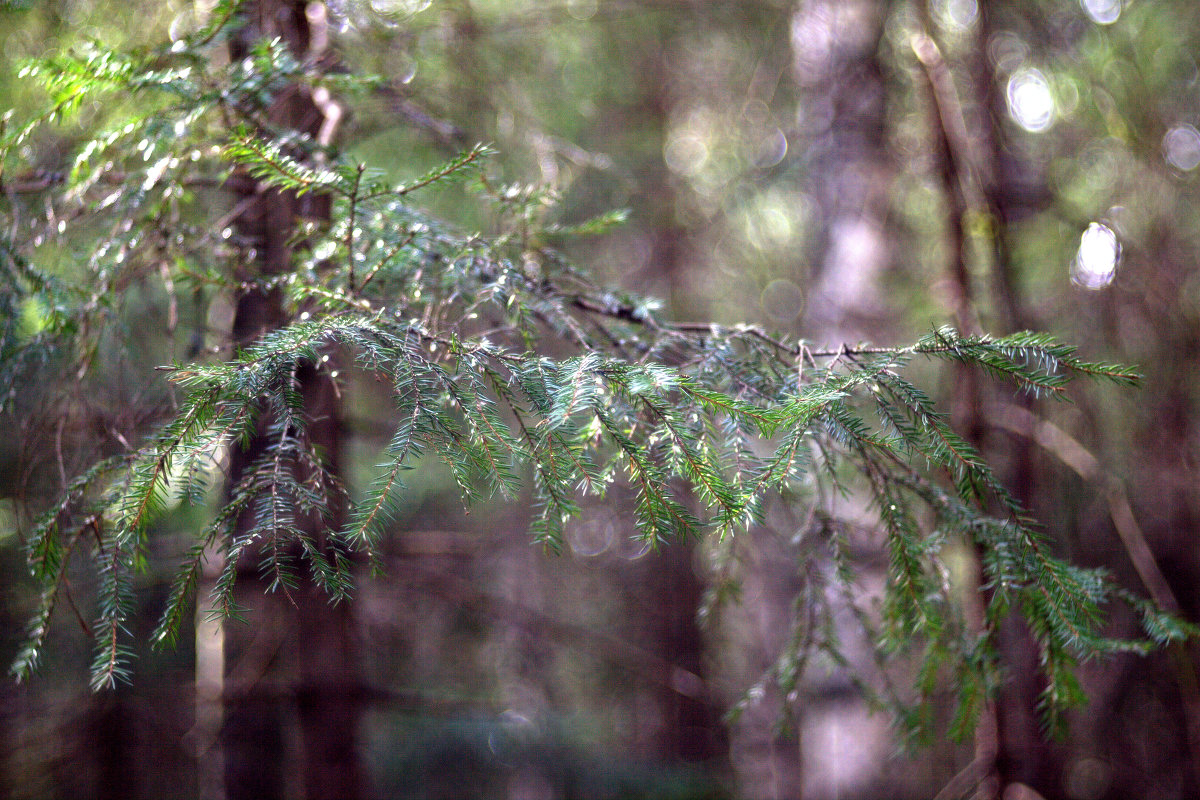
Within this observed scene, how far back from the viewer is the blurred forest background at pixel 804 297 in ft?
9.87

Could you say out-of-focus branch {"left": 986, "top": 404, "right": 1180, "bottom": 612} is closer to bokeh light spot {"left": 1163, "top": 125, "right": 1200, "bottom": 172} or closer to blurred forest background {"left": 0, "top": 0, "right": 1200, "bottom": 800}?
blurred forest background {"left": 0, "top": 0, "right": 1200, "bottom": 800}

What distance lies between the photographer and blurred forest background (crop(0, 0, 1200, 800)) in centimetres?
301

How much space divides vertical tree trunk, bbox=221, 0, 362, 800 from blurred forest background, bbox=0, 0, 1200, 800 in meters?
0.04

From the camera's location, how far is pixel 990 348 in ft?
4.35

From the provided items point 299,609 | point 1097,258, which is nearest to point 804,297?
point 1097,258

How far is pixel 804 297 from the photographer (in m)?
4.68

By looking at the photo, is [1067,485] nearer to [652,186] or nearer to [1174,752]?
[1174,752]

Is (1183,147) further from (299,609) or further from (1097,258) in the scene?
(299,609)

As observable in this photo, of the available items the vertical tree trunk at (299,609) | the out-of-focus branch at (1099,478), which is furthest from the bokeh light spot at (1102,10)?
the vertical tree trunk at (299,609)

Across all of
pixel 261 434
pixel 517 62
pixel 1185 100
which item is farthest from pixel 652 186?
pixel 261 434

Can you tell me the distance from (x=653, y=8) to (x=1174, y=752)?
564 cm

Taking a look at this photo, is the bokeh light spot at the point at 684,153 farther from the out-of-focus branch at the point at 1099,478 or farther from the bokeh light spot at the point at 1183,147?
the out-of-focus branch at the point at 1099,478

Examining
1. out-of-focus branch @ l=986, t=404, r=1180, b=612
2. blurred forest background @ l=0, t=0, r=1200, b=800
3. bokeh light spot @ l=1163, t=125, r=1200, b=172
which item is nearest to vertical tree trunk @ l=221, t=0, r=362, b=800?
blurred forest background @ l=0, t=0, r=1200, b=800

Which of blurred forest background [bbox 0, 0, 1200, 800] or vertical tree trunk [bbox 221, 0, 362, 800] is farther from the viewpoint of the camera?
blurred forest background [bbox 0, 0, 1200, 800]
